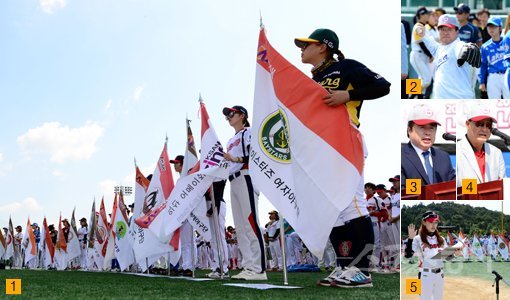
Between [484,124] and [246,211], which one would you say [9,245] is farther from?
[484,124]

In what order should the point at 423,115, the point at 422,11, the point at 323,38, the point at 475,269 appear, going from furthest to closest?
the point at 422,11 → the point at 323,38 → the point at 475,269 → the point at 423,115

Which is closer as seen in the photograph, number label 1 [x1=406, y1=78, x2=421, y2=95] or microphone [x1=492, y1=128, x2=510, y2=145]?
microphone [x1=492, y1=128, x2=510, y2=145]

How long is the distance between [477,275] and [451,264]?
2.36 ft

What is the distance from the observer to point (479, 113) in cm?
591

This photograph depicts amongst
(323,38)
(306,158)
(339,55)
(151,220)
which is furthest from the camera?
(151,220)

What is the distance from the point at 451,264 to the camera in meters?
6.88

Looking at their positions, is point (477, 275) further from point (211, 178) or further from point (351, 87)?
point (211, 178)

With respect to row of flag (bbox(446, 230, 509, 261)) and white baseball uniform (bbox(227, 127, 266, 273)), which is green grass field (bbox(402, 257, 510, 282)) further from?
white baseball uniform (bbox(227, 127, 266, 273))

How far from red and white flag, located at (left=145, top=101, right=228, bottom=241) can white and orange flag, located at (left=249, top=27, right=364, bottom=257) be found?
2.60m

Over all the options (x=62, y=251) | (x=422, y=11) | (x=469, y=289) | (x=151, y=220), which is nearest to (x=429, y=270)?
(x=469, y=289)

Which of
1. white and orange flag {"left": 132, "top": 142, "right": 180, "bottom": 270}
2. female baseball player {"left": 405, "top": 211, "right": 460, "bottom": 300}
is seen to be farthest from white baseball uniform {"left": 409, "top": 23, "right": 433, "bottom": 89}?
white and orange flag {"left": 132, "top": 142, "right": 180, "bottom": 270}

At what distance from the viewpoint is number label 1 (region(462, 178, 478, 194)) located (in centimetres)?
591

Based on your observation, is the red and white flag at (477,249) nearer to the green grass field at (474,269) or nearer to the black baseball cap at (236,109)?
the green grass field at (474,269)

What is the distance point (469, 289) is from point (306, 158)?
187 centimetres
